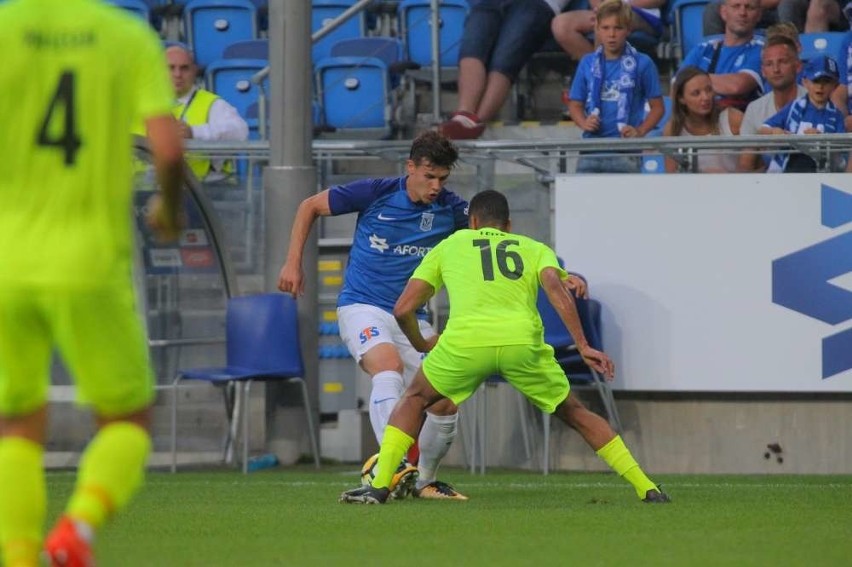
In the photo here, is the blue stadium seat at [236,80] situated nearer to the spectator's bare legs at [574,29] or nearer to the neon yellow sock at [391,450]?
the spectator's bare legs at [574,29]

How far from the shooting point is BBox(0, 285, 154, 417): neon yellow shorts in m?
5.37

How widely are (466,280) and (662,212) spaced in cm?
375

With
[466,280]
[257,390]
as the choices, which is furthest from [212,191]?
[466,280]

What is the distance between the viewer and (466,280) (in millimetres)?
9344

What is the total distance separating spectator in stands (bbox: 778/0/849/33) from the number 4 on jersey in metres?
10.1

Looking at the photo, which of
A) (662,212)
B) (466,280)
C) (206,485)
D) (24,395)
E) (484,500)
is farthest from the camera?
(662,212)

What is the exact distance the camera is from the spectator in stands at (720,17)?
1459 centimetres

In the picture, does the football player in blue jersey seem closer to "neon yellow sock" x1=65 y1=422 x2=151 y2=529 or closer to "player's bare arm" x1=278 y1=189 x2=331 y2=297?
"player's bare arm" x1=278 y1=189 x2=331 y2=297

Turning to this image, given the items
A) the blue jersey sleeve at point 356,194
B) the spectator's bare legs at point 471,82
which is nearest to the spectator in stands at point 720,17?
the spectator's bare legs at point 471,82

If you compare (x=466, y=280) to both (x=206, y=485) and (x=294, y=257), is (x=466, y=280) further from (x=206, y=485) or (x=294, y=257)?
(x=206, y=485)

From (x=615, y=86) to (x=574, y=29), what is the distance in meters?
1.37

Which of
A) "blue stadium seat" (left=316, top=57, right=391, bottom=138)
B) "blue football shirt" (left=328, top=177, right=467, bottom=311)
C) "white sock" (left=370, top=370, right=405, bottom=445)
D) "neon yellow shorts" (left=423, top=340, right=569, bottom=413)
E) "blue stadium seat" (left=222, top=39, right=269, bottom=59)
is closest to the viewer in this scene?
"neon yellow shorts" (left=423, top=340, right=569, bottom=413)

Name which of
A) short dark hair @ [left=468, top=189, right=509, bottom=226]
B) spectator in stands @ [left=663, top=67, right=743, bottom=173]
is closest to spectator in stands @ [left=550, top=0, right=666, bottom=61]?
spectator in stands @ [left=663, top=67, right=743, bottom=173]

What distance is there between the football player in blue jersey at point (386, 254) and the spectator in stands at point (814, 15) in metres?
5.00
